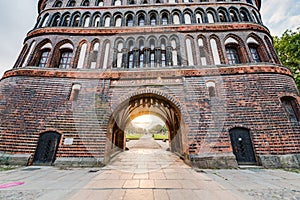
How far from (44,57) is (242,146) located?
13.5m

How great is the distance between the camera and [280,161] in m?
6.02

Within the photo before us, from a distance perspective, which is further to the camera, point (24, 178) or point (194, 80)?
point (194, 80)

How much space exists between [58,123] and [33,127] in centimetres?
118

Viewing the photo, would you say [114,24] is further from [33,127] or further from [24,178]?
[24,178]

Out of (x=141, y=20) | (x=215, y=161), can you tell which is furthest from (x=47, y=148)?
(x=141, y=20)

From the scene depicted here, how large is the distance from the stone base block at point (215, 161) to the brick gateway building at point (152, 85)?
0.05 meters

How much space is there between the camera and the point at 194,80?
771 centimetres

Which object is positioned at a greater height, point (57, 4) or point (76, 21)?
point (57, 4)

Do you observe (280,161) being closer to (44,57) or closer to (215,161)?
(215,161)

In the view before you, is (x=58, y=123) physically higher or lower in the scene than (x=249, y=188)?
higher

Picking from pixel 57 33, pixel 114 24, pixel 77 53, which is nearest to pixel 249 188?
pixel 77 53

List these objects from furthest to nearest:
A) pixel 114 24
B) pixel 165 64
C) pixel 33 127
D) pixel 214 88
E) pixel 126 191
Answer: pixel 114 24 < pixel 165 64 < pixel 214 88 < pixel 33 127 < pixel 126 191

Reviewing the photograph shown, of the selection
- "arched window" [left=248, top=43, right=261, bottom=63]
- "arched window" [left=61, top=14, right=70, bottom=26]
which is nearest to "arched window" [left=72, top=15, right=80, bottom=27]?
"arched window" [left=61, top=14, right=70, bottom=26]

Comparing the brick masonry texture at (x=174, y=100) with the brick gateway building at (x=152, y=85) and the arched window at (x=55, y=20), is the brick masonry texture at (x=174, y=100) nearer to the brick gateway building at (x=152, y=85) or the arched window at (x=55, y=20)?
the brick gateway building at (x=152, y=85)
